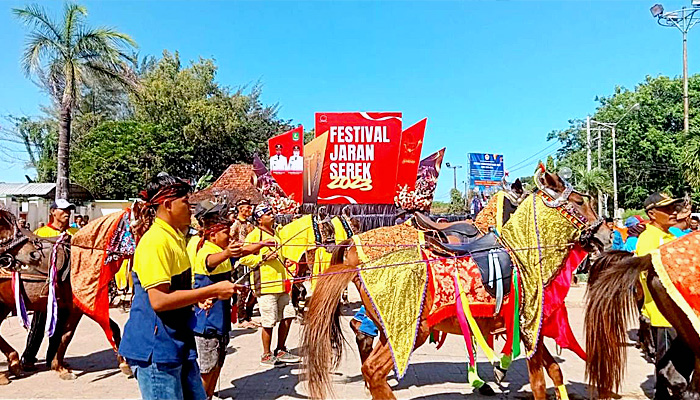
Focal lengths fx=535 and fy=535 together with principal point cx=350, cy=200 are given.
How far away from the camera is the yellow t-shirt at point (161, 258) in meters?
2.65

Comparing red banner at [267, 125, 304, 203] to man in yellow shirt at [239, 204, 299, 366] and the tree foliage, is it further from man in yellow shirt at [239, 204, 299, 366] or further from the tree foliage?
the tree foliage

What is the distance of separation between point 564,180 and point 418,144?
33.1 feet

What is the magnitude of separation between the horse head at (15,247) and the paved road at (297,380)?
1241 mm

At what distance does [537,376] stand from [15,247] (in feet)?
17.5

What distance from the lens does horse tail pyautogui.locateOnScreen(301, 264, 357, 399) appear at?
4.10m

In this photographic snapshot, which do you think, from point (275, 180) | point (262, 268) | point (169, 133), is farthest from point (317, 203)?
point (169, 133)

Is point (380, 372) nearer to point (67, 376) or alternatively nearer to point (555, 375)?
point (555, 375)

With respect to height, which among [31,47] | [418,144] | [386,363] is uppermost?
[31,47]

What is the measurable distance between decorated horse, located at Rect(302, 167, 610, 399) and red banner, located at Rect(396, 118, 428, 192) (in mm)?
10125

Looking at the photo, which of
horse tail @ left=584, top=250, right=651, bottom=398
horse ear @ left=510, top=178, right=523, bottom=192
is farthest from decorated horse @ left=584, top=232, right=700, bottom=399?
horse ear @ left=510, top=178, right=523, bottom=192

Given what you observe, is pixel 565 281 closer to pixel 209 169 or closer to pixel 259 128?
pixel 209 169

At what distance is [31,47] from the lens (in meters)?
14.4

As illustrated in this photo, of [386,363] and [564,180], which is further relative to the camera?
[564,180]

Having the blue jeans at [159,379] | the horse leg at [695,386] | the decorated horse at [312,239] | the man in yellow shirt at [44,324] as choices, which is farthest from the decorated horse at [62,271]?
the horse leg at [695,386]
